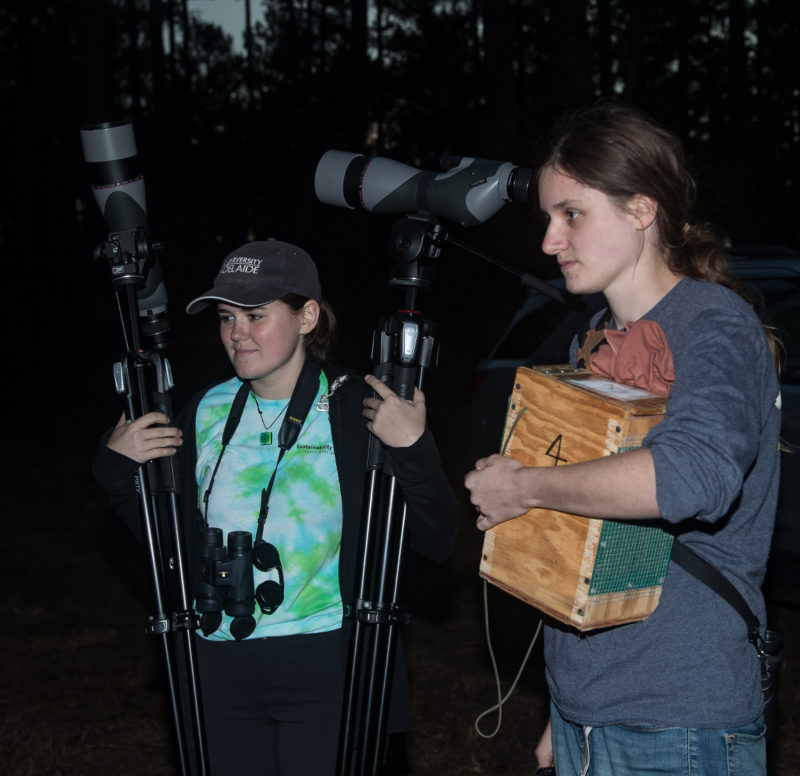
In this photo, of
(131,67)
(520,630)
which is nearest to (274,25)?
(131,67)

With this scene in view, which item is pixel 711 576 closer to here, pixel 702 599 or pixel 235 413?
pixel 702 599

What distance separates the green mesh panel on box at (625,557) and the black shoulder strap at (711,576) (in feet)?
0.17

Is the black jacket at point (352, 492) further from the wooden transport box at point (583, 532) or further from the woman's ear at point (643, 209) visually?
the woman's ear at point (643, 209)

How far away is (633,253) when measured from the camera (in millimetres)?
1955

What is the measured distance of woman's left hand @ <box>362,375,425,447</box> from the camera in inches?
97.3

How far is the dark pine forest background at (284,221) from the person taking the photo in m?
5.16

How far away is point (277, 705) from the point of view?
278 centimetres

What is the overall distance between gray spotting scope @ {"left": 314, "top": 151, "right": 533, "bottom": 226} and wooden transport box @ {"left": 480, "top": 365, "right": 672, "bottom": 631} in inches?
30.5

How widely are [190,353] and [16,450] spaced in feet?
9.53

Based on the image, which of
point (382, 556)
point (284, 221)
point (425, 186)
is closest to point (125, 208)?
point (425, 186)

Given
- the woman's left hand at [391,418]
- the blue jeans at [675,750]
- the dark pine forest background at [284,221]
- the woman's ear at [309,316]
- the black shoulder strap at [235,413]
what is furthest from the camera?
the dark pine forest background at [284,221]

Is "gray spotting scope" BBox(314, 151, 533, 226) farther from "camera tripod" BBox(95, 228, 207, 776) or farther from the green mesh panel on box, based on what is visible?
the green mesh panel on box

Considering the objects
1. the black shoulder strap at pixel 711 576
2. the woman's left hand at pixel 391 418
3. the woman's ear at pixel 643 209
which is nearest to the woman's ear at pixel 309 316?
the woman's left hand at pixel 391 418

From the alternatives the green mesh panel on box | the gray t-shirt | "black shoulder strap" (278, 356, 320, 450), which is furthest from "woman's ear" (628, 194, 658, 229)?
"black shoulder strap" (278, 356, 320, 450)
